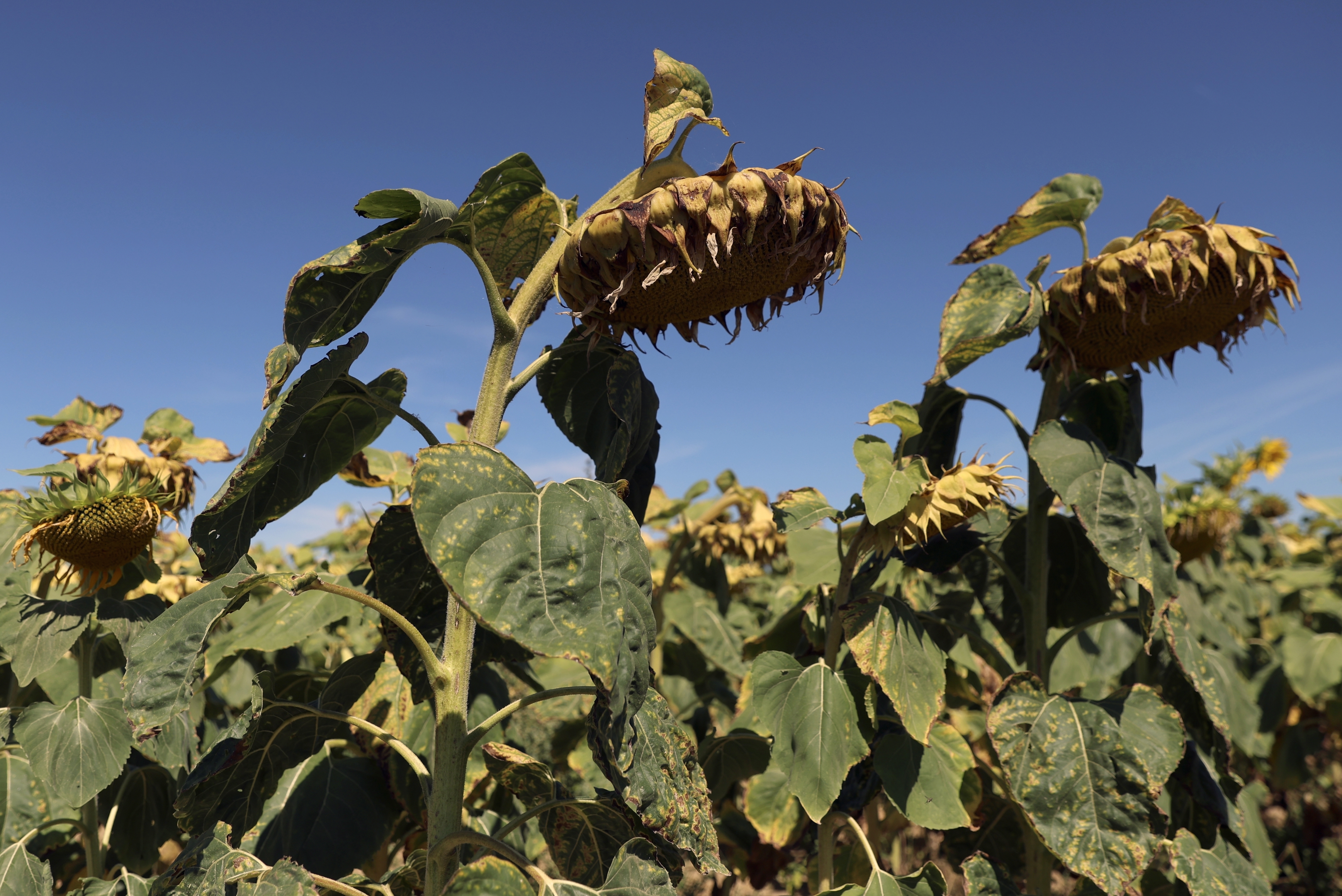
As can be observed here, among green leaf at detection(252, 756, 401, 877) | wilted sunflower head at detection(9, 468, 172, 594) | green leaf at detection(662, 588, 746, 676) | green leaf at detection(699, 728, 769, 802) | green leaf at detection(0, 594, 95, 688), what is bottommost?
green leaf at detection(252, 756, 401, 877)

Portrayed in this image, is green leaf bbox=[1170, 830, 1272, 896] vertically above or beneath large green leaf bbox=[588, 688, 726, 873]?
beneath

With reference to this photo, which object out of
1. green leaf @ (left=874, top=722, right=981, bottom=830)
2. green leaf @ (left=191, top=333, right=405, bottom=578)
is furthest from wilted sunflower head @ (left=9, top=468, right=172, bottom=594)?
green leaf @ (left=874, top=722, right=981, bottom=830)

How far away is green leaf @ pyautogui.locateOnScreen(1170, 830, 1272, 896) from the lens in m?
1.94

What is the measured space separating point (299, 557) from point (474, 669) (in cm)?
347

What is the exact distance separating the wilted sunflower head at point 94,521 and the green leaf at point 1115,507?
1938 mm

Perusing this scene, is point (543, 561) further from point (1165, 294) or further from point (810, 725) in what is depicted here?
point (1165, 294)

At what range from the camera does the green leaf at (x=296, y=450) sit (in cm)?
130

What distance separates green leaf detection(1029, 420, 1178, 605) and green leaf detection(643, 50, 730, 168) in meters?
1.10

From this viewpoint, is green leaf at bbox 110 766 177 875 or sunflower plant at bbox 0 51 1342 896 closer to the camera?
sunflower plant at bbox 0 51 1342 896

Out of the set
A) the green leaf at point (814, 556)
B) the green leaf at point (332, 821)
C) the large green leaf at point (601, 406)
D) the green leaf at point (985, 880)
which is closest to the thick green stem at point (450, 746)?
the large green leaf at point (601, 406)

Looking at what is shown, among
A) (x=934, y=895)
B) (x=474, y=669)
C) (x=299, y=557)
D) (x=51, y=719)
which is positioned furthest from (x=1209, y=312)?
(x=299, y=557)

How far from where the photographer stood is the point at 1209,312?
1913 millimetres

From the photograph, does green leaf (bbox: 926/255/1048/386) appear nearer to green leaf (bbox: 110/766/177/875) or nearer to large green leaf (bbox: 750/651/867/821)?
large green leaf (bbox: 750/651/867/821)

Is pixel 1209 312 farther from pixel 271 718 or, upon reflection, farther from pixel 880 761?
pixel 271 718
